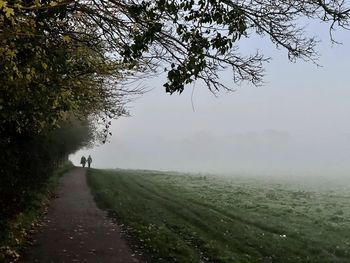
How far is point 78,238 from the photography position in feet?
45.4

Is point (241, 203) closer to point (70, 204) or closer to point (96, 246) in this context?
point (70, 204)

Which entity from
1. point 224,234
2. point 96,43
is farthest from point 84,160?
point 96,43

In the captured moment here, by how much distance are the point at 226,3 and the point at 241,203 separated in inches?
988

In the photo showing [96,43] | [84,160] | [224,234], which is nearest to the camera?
[96,43]

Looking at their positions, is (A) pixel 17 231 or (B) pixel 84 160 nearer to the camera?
(A) pixel 17 231

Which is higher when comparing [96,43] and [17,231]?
[96,43]

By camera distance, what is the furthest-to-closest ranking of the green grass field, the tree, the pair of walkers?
1. the pair of walkers
2. the green grass field
3. the tree

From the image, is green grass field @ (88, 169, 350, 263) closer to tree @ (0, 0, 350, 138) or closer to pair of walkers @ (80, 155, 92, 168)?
tree @ (0, 0, 350, 138)

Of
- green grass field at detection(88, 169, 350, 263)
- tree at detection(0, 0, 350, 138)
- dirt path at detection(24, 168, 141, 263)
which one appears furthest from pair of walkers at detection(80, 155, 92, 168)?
tree at detection(0, 0, 350, 138)

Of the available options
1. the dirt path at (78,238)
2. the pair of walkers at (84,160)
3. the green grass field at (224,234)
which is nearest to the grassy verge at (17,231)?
the dirt path at (78,238)

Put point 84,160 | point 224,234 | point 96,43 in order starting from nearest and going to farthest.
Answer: point 96,43 < point 224,234 < point 84,160

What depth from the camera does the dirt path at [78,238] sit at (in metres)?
11.5

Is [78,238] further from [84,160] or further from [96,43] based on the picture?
[84,160]

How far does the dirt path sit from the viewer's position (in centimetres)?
1149
